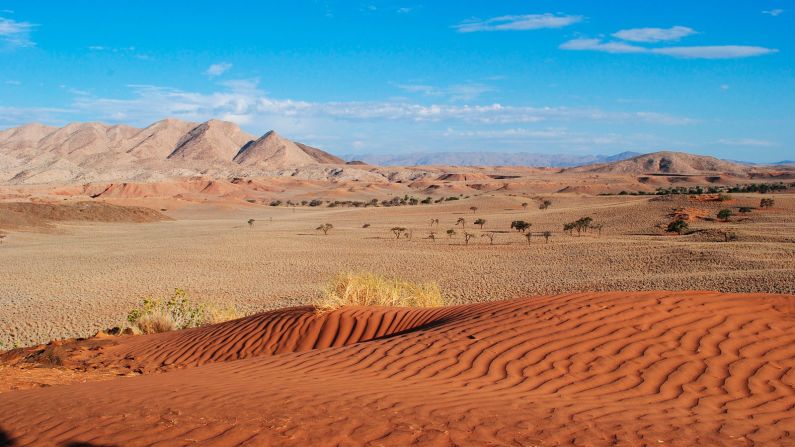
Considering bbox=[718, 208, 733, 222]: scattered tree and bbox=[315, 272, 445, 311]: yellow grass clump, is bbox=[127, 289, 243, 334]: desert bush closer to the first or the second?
bbox=[315, 272, 445, 311]: yellow grass clump

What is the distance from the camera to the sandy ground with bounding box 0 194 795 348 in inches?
801

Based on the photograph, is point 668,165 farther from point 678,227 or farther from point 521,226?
point 521,226

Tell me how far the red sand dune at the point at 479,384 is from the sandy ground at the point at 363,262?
10365 millimetres

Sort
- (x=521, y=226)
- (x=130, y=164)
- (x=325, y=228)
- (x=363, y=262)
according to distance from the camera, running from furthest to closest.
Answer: (x=130, y=164) → (x=325, y=228) → (x=521, y=226) → (x=363, y=262)

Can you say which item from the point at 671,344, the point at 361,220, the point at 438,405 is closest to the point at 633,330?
the point at 671,344

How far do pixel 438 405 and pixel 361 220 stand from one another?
5509cm

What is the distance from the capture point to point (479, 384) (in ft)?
20.4

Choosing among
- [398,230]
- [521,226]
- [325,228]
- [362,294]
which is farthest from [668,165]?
[362,294]

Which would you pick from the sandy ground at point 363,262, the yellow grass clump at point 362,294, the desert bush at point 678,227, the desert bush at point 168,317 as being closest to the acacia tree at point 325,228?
the sandy ground at point 363,262

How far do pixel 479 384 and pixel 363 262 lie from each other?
78.6ft

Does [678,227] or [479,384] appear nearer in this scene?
[479,384]

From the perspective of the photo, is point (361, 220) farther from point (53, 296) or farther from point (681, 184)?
point (681, 184)

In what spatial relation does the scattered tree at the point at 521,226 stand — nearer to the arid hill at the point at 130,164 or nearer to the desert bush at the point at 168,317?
the desert bush at the point at 168,317

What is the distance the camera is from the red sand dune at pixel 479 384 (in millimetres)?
4641
